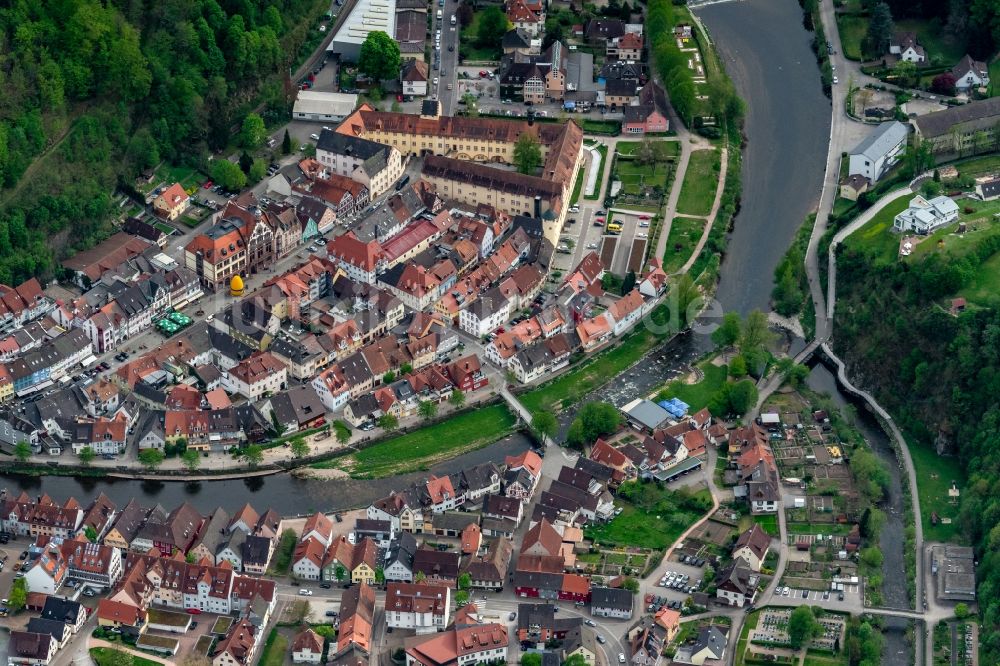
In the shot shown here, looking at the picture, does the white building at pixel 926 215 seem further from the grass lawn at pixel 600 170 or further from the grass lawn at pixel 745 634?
the grass lawn at pixel 745 634

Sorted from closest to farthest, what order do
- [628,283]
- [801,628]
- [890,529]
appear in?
1. [801,628]
2. [890,529]
3. [628,283]

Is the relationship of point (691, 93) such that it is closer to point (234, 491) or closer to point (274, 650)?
point (234, 491)

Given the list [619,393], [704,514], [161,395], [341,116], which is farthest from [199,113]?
[704,514]

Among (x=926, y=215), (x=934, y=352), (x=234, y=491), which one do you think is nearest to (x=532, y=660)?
(x=234, y=491)

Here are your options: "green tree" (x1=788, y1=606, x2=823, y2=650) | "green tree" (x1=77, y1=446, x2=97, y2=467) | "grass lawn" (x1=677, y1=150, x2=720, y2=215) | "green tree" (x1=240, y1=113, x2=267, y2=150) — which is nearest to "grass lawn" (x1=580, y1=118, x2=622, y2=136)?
"grass lawn" (x1=677, y1=150, x2=720, y2=215)

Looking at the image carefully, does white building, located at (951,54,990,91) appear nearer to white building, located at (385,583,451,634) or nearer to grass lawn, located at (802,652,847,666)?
grass lawn, located at (802,652,847,666)

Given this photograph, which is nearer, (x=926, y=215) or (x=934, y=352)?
(x=934, y=352)

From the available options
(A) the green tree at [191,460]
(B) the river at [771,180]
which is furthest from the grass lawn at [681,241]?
(A) the green tree at [191,460]
